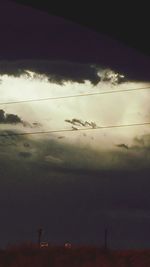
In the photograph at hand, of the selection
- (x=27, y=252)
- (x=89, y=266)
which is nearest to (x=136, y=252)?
(x=89, y=266)

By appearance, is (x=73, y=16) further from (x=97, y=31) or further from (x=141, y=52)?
(x=141, y=52)

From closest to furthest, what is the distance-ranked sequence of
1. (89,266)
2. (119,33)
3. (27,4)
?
(27,4) → (119,33) → (89,266)

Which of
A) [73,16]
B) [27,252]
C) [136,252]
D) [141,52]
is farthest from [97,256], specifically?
[73,16]

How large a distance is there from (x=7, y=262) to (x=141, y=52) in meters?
4.48

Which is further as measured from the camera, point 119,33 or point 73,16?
point 119,33

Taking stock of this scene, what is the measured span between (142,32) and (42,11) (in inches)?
26.7

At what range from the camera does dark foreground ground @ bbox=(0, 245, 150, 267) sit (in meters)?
6.30

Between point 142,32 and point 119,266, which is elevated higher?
point 142,32

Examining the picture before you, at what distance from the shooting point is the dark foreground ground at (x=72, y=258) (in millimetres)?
6305

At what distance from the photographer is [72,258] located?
263 inches

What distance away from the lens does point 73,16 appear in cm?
257

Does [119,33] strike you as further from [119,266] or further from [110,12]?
[119,266]

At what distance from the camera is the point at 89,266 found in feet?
20.4

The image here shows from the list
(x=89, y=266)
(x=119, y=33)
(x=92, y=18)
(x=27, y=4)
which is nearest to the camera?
(x=27, y=4)
